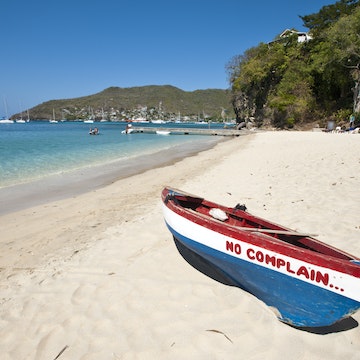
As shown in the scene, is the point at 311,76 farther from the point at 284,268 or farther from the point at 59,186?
the point at 284,268

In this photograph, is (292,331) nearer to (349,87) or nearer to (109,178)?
(109,178)

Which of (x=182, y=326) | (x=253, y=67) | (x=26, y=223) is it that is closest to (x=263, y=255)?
(x=182, y=326)

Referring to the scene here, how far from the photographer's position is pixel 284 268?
2.75 meters

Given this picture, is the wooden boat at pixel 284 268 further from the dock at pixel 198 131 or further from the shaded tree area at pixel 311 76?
the dock at pixel 198 131

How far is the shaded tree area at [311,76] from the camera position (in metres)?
30.9

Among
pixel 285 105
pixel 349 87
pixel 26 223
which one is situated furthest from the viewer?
pixel 285 105

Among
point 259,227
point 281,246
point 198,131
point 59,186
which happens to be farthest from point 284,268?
point 198,131

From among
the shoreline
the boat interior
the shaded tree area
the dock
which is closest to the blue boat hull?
the boat interior

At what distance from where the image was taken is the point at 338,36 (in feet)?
99.2

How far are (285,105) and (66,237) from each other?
4132 cm

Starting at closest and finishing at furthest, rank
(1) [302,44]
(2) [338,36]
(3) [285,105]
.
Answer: (2) [338,36], (3) [285,105], (1) [302,44]

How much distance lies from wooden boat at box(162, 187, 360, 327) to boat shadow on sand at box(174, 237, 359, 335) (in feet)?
0.16

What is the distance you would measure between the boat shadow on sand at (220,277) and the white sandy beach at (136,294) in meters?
0.03

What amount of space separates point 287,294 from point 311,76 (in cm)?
4346
